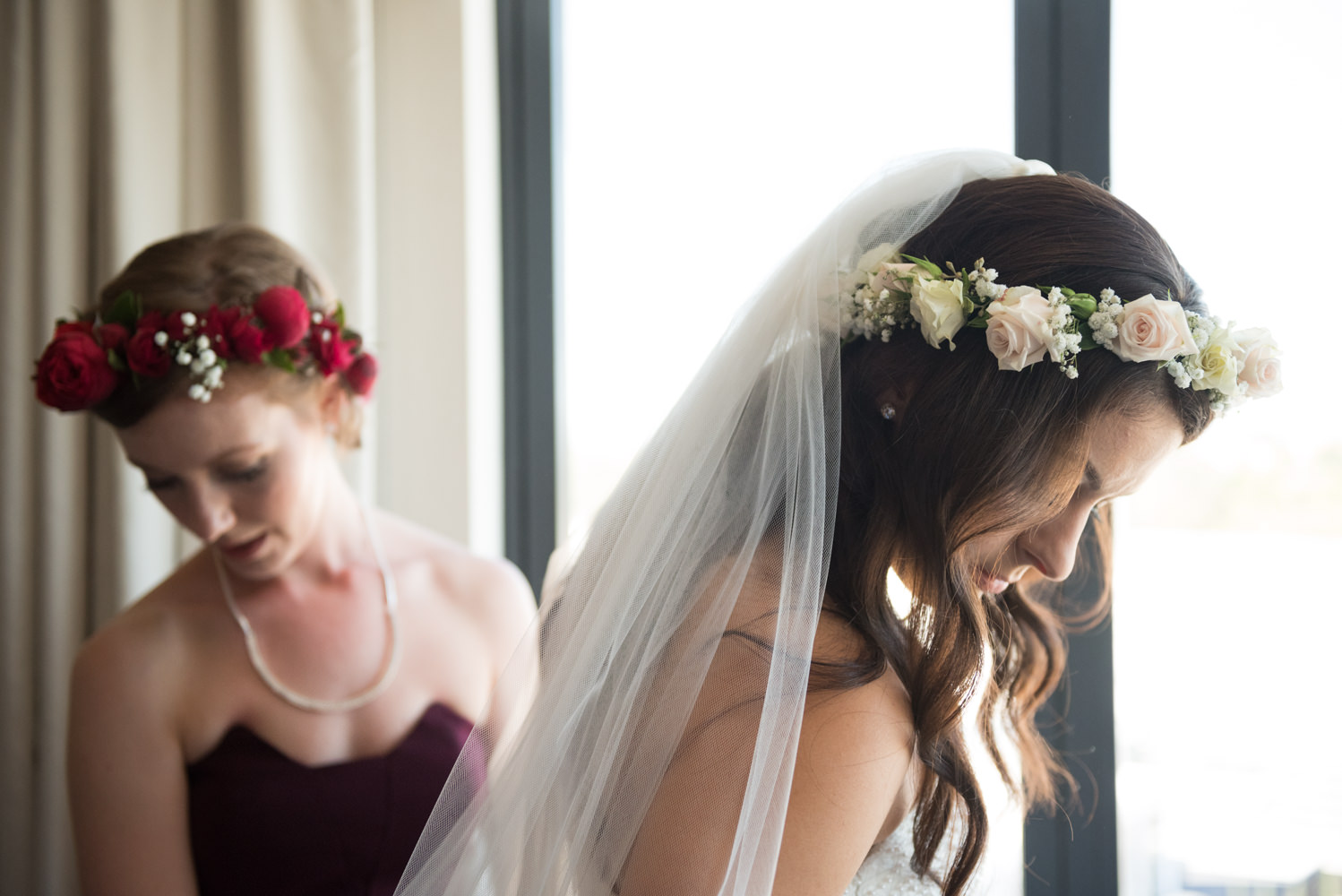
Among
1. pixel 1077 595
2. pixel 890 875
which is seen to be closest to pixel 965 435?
pixel 890 875

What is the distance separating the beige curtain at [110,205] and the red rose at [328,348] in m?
0.50

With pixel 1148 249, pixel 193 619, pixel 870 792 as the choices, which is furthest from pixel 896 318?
pixel 193 619

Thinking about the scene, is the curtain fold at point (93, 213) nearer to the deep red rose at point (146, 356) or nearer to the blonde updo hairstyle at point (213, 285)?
the blonde updo hairstyle at point (213, 285)

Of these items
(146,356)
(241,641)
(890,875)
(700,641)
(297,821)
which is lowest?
(297,821)

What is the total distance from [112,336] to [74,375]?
0.23 feet

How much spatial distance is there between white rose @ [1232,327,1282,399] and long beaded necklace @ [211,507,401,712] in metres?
1.22

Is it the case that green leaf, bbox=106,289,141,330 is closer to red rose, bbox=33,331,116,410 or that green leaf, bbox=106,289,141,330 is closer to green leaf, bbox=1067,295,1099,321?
red rose, bbox=33,331,116,410

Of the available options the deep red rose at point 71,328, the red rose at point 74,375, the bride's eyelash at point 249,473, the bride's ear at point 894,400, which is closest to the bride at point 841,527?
the bride's ear at point 894,400

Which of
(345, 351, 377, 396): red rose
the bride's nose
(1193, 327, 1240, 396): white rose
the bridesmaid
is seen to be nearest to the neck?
the bridesmaid

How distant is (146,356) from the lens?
1.19m

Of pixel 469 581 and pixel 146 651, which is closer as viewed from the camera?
pixel 146 651

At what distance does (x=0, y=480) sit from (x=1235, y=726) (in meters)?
2.28

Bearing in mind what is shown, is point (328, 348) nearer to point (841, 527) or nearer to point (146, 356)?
point (146, 356)

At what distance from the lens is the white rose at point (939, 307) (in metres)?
0.80
